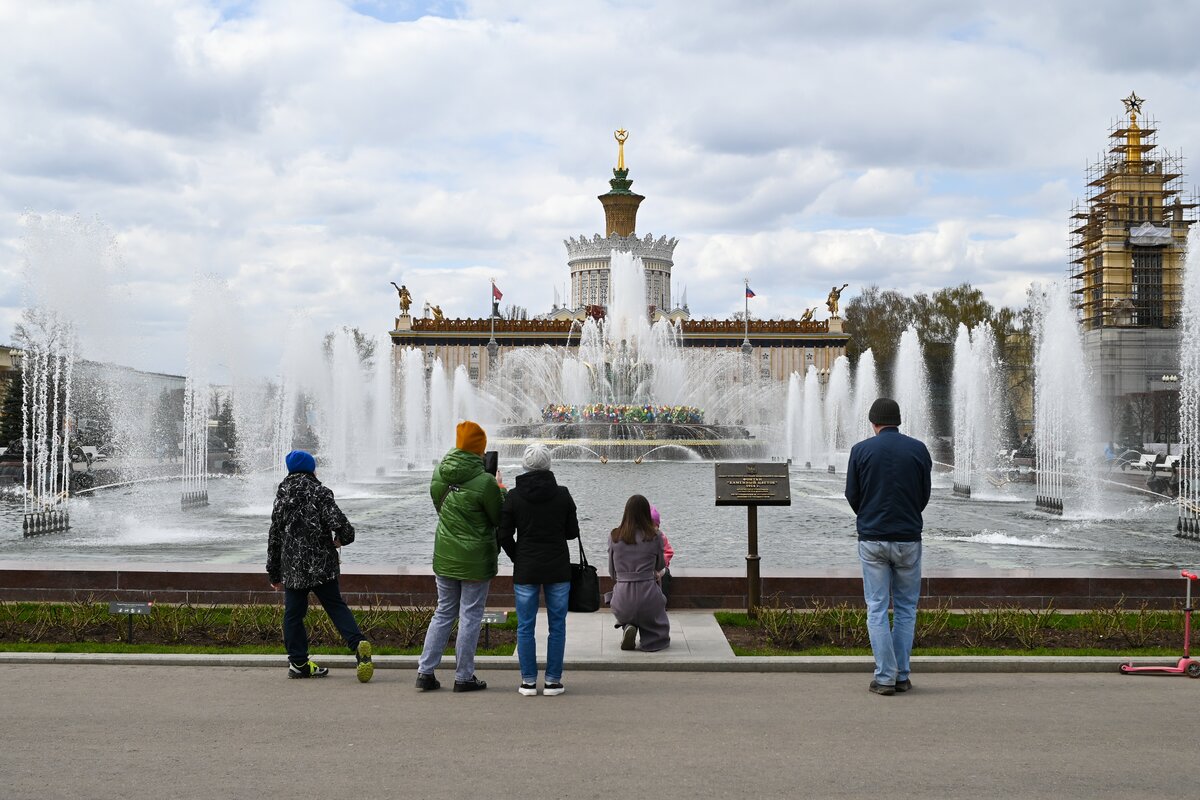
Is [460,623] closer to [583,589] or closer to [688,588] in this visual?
[583,589]

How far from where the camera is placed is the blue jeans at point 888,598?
23.8 feet

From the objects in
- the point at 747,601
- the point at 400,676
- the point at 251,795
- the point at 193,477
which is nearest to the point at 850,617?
the point at 747,601

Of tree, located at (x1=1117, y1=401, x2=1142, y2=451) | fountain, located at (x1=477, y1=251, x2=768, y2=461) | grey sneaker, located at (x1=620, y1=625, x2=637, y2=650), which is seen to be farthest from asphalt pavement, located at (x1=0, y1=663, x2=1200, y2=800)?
tree, located at (x1=1117, y1=401, x2=1142, y2=451)

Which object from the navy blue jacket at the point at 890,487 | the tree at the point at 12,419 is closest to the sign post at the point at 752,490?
the navy blue jacket at the point at 890,487

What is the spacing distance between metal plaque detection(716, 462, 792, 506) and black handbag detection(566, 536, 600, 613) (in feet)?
7.15

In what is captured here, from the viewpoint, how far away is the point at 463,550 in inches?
291

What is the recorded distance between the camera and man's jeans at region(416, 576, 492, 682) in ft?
24.0

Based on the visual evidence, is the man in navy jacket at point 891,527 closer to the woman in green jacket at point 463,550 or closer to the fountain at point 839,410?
the woman in green jacket at point 463,550

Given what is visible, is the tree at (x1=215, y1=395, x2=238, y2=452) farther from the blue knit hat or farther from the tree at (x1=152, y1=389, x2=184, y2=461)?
the blue knit hat

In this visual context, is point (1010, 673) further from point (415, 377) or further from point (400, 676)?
point (415, 377)

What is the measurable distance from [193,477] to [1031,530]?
22386mm

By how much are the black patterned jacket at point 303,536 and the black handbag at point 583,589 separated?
150 centimetres

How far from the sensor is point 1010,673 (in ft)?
25.9

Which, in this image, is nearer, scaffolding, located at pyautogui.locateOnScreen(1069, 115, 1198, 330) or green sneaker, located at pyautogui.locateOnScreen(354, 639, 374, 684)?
green sneaker, located at pyautogui.locateOnScreen(354, 639, 374, 684)
